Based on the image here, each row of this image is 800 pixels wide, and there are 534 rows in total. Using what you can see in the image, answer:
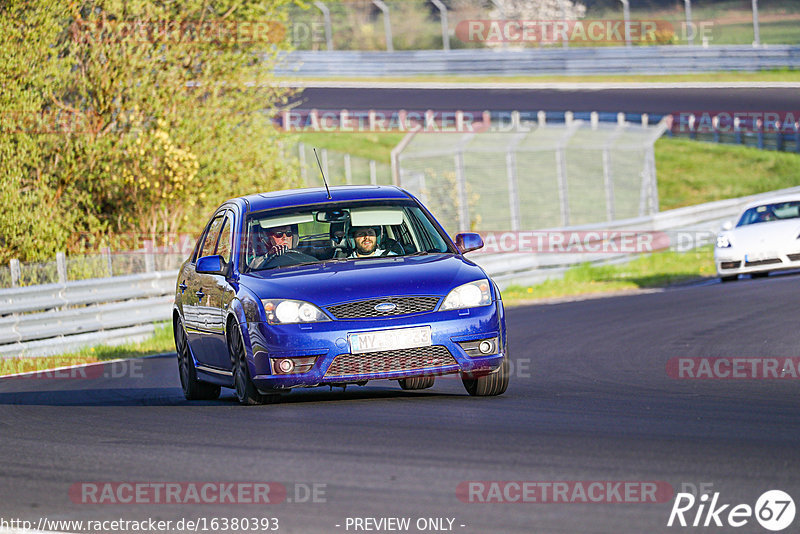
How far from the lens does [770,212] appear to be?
22891 mm

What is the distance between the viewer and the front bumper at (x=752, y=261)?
21609 mm

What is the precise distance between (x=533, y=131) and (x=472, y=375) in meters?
19.2

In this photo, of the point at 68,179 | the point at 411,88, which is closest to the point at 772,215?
the point at 68,179

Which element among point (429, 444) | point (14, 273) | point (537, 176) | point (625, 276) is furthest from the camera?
point (537, 176)

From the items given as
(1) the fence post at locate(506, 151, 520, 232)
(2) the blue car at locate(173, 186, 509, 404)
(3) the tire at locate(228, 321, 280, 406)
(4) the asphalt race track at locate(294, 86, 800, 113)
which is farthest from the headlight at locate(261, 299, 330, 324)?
(4) the asphalt race track at locate(294, 86, 800, 113)

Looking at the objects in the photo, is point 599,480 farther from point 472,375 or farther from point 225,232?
point 225,232

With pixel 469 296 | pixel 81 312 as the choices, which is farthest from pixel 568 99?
pixel 469 296

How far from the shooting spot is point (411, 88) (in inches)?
1757

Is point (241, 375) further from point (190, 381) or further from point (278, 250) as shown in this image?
point (190, 381)

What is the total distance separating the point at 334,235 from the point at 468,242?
98cm

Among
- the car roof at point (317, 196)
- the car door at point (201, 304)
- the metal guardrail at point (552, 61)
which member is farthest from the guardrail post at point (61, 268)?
the metal guardrail at point (552, 61)

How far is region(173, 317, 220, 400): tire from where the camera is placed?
36.9 ft

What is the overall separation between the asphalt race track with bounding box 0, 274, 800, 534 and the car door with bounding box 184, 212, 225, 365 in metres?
0.46

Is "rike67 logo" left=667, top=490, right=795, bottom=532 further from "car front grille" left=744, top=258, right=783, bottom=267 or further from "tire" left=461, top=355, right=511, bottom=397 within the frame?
"car front grille" left=744, top=258, right=783, bottom=267
